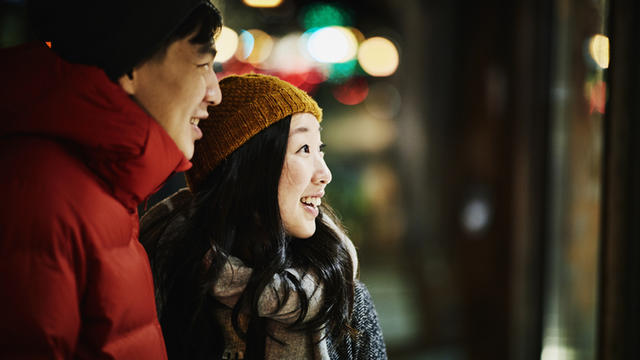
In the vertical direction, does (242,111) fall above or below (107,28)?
below

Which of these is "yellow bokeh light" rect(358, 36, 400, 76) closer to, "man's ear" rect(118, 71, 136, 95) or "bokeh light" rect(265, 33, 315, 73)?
"bokeh light" rect(265, 33, 315, 73)

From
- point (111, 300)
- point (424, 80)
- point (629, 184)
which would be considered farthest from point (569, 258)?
point (111, 300)

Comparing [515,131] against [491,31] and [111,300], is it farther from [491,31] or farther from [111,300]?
[111,300]

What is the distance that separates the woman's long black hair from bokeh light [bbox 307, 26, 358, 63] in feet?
34.3

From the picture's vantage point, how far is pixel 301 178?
1.38 metres

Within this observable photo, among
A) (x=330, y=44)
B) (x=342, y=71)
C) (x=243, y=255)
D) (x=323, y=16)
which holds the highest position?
(x=323, y=16)

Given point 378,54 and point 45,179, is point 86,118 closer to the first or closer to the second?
point 45,179

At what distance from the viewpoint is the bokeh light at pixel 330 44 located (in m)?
11.5

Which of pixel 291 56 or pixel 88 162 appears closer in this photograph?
pixel 88 162

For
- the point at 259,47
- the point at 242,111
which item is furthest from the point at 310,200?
the point at 259,47

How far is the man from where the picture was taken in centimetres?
98

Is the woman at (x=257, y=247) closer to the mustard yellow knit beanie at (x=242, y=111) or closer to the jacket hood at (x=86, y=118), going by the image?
the mustard yellow knit beanie at (x=242, y=111)

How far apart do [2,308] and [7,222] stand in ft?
0.50

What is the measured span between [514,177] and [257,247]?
12.1ft
